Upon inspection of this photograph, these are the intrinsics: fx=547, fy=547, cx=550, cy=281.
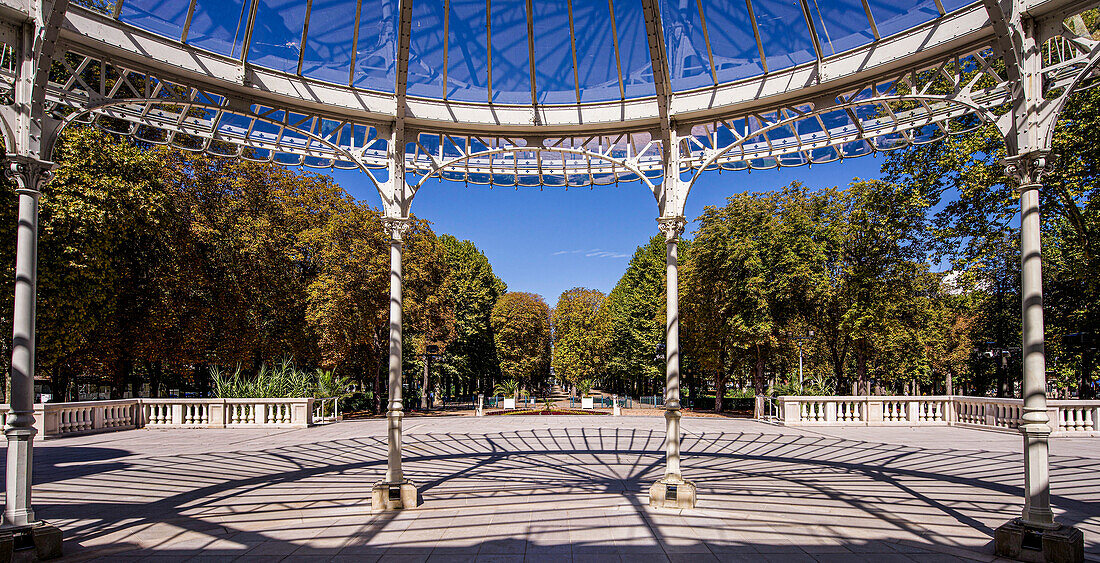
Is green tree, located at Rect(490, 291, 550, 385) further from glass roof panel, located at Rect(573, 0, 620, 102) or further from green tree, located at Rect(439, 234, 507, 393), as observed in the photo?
glass roof panel, located at Rect(573, 0, 620, 102)

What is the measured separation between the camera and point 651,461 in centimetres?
1143

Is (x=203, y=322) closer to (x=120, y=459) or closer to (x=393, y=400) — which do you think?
(x=120, y=459)

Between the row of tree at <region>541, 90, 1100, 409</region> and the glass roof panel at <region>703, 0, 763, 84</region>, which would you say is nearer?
the glass roof panel at <region>703, 0, 763, 84</region>

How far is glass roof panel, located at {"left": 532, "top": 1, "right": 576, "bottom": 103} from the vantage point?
8727 mm

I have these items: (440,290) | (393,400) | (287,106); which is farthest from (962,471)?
(440,290)

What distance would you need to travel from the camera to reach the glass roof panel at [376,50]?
850 cm

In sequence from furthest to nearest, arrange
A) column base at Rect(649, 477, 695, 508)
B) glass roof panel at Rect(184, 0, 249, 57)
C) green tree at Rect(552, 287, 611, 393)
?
green tree at Rect(552, 287, 611, 393) < glass roof panel at Rect(184, 0, 249, 57) < column base at Rect(649, 477, 695, 508)

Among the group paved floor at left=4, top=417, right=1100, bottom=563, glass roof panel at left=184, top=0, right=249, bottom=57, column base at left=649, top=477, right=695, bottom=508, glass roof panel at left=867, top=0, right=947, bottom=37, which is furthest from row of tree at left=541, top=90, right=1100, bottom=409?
glass roof panel at left=184, top=0, right=249, bottom=57

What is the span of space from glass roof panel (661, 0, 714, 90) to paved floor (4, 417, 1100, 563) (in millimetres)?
6315

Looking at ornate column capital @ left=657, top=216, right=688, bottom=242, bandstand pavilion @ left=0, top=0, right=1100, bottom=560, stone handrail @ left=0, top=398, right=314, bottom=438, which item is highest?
bandstand pavilion @ left=0, top=0, right=1100, bottom=560

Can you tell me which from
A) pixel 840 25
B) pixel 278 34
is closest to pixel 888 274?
pixel 840 25

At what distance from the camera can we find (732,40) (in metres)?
8.36

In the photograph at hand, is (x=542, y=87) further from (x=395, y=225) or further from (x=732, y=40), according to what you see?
(x=395, y=225)

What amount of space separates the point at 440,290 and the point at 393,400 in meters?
23.4
